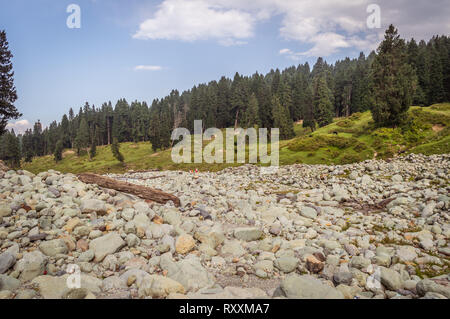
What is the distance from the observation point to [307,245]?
8.38 m

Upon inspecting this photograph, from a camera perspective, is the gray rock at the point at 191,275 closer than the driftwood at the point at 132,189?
Yes

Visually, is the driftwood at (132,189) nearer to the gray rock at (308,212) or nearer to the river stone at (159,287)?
the gray rock at (308,212)

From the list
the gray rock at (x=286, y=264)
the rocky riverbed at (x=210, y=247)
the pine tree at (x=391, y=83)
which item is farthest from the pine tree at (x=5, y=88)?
the pine tree at (x=391, y=83)

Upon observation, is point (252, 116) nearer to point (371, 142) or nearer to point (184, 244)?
point (371, 142)

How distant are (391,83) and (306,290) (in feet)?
145

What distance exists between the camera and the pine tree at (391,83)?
38531mm

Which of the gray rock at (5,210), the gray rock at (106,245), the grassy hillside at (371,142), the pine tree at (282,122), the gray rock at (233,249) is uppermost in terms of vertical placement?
the pine tree at (282,122)

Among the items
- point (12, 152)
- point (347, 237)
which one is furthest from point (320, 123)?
point (12, 152)

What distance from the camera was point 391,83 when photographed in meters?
39.0

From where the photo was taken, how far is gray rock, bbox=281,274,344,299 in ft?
17.5

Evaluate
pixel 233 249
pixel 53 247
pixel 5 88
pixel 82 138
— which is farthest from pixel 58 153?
pixel 233 249

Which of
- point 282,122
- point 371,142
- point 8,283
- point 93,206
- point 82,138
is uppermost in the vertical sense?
point 282,122

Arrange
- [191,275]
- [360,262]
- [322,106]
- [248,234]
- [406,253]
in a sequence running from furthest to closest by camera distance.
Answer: [322,106] → [248,234] → [406,253] → [360,262] → [191,275]

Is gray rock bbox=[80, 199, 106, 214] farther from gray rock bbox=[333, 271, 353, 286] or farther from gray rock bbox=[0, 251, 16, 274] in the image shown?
gray rock bbox=[333, 271, 353, 286]
